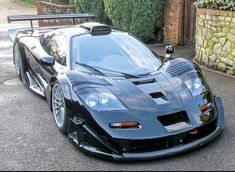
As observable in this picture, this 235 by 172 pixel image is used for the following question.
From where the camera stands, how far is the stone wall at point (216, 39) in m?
7.07

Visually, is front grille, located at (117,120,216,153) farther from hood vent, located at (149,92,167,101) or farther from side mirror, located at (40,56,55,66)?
side mirror, located at (40,56,55,66)

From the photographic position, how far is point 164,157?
3656 mm

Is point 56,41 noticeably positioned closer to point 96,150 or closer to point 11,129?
point 11,129

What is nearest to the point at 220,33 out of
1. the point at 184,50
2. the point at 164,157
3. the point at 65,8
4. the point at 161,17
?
the point at 184,50

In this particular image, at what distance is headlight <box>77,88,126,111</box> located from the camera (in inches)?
151

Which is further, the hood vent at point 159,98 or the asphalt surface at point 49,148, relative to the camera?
the hood vent at point 159,98

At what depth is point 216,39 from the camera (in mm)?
7383

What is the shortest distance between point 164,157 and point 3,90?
3918 mm

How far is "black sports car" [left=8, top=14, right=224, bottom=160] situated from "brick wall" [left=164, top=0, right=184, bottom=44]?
4.55 metres

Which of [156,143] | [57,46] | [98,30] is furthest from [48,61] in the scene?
[156,143]

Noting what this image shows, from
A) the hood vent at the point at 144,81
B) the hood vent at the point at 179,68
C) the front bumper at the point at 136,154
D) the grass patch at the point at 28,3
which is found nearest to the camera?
the front bumper at the point at 136,154

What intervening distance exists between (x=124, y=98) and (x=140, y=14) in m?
6.32

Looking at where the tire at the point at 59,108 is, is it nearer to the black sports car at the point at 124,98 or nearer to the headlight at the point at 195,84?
the black sports car at the point at 124,98

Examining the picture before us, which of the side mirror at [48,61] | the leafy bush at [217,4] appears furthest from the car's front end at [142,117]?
the leafy bush at [217,4]
